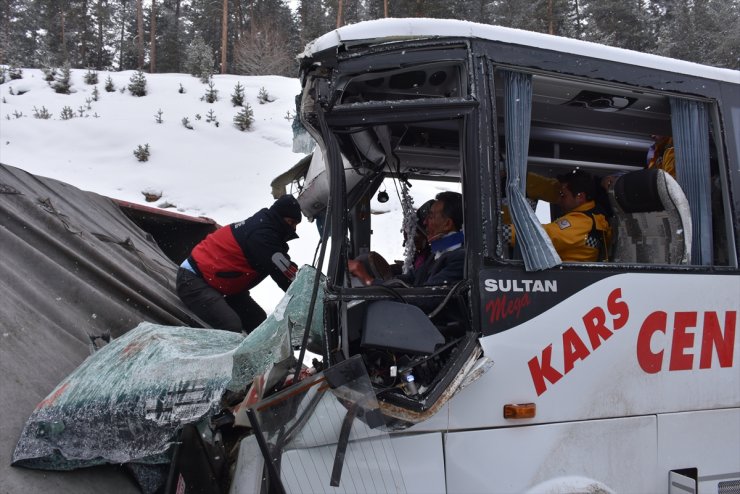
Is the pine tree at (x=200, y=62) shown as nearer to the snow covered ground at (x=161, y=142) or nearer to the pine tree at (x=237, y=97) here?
the snow covered ground at (x=161, y=142)

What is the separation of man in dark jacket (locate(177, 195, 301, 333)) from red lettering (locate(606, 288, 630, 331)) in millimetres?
2499

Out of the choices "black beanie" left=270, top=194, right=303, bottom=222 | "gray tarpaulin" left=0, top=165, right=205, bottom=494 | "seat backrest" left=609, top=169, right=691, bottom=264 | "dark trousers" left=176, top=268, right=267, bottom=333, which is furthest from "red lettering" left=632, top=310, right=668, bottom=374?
"dark trousers" left=176, top=268, right=267, bottom=333

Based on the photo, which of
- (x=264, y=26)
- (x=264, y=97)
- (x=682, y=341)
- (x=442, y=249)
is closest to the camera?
(x=682, y=341)

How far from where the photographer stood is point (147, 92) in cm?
2433

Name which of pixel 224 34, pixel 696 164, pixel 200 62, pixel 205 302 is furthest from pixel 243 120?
pixel 696 164

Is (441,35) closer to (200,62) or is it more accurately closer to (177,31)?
(200,62)

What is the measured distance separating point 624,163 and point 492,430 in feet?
9.60

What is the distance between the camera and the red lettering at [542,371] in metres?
2.52

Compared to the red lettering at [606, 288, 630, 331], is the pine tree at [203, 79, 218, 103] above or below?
above

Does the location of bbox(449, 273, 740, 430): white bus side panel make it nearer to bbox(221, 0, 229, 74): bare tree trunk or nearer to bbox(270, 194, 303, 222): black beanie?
bbox(270, 194, 303, 222): black beanie

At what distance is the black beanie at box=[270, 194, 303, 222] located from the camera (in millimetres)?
4668

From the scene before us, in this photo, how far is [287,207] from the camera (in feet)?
15.3

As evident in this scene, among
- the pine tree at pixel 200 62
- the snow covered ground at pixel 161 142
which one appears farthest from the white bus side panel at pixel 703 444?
the pine tree at pixel 200 62

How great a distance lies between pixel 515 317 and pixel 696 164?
4.62 feet
